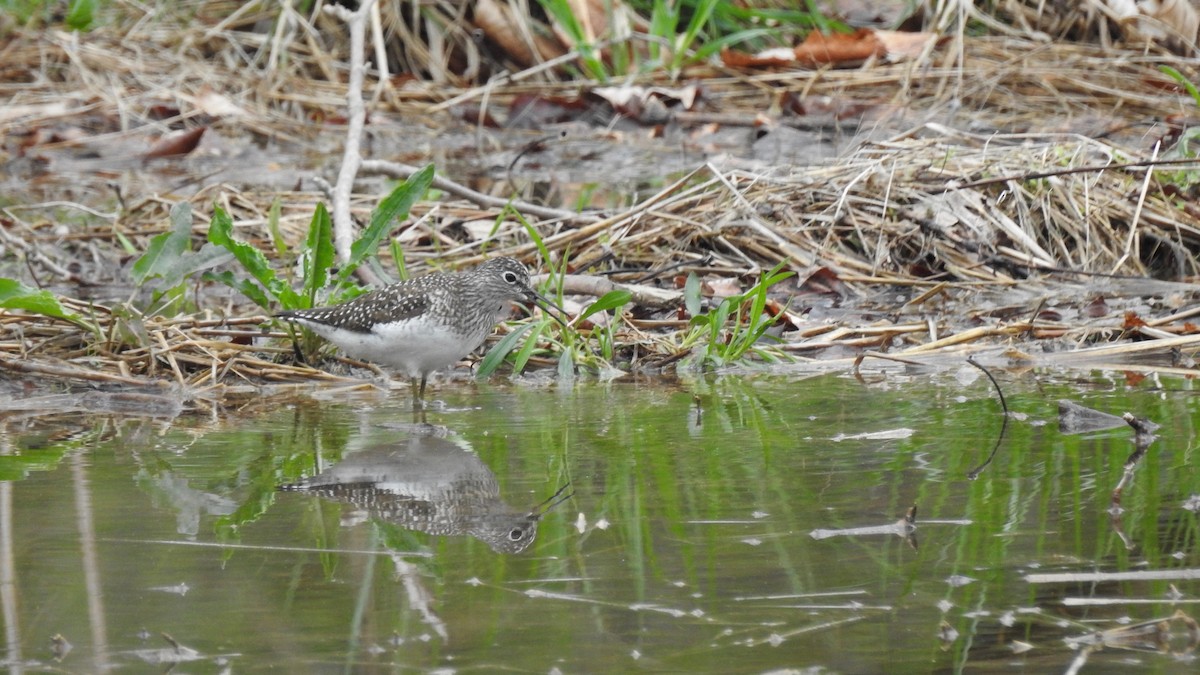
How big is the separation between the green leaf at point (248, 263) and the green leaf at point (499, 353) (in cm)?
81

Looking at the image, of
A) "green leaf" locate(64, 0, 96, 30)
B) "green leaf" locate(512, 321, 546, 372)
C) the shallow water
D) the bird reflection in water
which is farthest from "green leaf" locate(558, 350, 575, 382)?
"green leaf" locate(64, 0, 96, 30)

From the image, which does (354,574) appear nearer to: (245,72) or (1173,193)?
(1173,193)

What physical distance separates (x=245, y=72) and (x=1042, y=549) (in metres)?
10.8

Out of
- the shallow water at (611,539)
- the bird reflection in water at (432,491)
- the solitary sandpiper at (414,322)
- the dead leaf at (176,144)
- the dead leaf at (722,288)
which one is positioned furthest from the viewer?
the dead leaf at (176,144)

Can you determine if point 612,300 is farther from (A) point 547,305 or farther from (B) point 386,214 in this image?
(B) point 386,214

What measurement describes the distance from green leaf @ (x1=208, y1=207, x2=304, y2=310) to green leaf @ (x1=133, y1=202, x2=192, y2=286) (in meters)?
0.21

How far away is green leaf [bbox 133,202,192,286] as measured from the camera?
6145mm

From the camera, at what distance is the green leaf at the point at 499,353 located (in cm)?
599

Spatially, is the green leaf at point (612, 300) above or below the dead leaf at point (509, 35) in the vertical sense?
below

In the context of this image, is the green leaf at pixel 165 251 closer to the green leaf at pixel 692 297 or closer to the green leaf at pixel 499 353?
the green leaf at pixel 499 353

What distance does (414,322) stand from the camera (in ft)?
18.4

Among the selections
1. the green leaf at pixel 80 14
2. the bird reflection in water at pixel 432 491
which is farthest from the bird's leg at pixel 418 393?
the green leaf at pixel 80 14

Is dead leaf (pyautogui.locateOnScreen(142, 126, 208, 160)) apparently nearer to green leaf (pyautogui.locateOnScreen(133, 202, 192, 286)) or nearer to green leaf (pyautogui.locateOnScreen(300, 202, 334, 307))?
green leaf (pyautogui.locateOnScreen(133, 202, 192, 286))

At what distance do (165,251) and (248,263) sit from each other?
0.44 m
